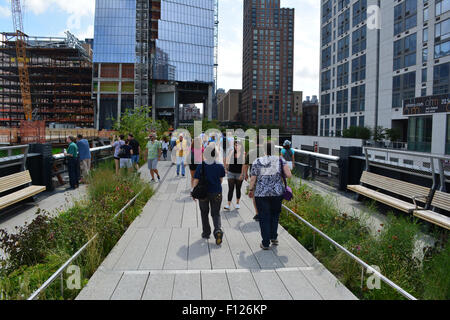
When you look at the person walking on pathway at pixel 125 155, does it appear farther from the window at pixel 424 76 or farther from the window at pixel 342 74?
the window at pixel 342 74

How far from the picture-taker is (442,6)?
42531 millimetres

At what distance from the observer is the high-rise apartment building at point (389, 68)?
136 feet

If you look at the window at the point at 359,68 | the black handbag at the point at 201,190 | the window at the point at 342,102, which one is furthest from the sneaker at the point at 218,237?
the window at the point at 342,102

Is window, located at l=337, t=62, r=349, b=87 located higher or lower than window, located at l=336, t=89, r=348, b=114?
higher

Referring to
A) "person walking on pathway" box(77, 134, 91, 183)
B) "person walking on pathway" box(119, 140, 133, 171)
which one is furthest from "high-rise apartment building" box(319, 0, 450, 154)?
"person walking on pathway" box(77, 134, 91, 183)

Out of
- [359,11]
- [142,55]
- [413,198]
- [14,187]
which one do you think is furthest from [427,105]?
[142,55]

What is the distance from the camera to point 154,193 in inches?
425

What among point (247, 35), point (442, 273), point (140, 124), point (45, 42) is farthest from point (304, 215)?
point (247, 35)


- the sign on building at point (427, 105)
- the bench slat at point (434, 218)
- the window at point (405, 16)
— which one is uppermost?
the window at point (405, 16)

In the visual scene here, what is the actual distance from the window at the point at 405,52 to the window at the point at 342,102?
15473 mm

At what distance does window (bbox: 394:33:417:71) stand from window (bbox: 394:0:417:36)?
1.60m

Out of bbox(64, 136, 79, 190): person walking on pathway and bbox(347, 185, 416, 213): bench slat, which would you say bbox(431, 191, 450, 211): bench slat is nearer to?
bbox(347, 185, 416, 213): bench slat

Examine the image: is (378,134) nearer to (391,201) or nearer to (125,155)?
(125,155)

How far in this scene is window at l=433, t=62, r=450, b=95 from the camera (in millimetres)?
42156
